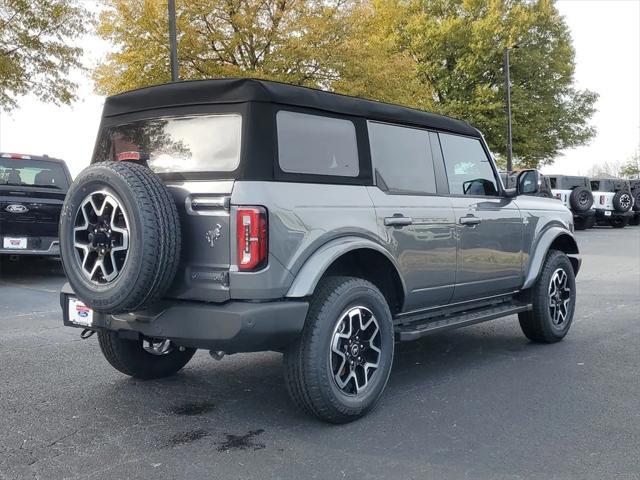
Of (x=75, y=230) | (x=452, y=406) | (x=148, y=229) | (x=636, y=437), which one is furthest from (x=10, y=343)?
(x=636, y=437)

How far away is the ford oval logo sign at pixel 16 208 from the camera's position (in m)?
10.2

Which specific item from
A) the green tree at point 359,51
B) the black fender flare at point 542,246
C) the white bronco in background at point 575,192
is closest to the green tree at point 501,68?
the green tree at point 359,51

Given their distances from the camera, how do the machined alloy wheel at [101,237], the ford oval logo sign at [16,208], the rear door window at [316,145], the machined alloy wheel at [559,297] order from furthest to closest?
the ford oval logo sign at [16,208] → the machined alloy wheel at [559,297] → the rear door window at [316,145] → the machined alloy wheel at [101,237]

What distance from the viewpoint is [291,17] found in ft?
67.2

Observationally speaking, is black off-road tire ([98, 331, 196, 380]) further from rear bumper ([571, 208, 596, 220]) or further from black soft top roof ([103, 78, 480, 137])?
rear bumper ([571, 208, 596, 220])

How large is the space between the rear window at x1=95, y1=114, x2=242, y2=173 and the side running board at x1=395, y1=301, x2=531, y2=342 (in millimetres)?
1654

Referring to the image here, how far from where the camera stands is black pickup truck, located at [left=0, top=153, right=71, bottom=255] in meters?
10.2

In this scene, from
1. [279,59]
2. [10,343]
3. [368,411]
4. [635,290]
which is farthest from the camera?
[279,59]

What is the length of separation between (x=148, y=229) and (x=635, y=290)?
8.00m

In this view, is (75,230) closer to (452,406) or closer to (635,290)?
(452,406)

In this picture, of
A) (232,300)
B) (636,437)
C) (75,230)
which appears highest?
(75,230)

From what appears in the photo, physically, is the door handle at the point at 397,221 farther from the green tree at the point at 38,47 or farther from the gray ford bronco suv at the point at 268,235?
the green tree at the point at 38,47

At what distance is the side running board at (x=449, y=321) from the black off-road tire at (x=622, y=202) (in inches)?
855

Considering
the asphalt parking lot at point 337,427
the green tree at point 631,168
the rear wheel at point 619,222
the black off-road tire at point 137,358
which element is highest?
the green tree at point 631,168
